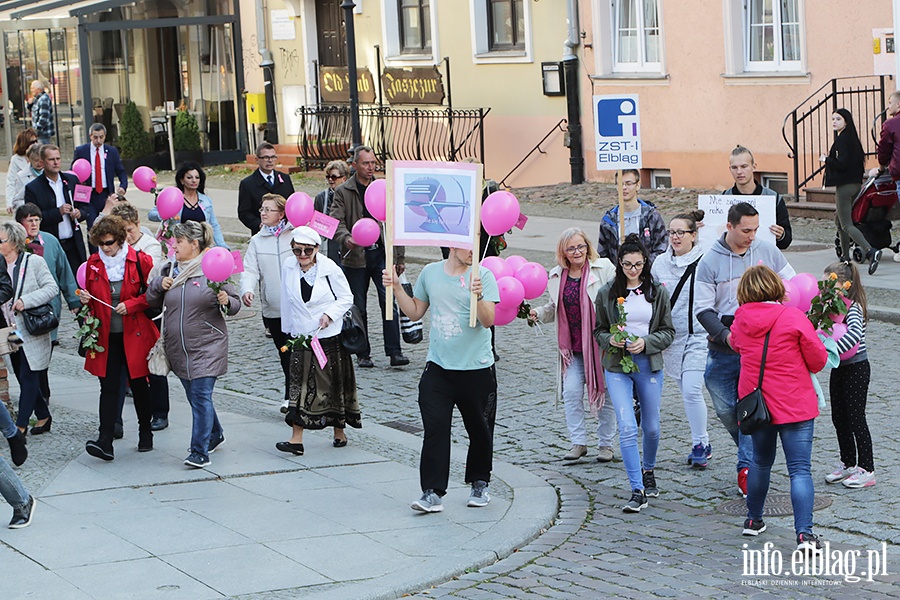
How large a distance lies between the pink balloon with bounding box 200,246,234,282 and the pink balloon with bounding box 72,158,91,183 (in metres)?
7.16

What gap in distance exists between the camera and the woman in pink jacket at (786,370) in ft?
23.6

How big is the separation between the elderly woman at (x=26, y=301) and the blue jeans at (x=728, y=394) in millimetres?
4761

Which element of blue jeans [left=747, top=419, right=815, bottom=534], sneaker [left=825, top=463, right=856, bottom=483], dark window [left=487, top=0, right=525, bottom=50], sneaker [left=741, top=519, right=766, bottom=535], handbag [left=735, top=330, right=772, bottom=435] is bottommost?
sneaker [left=741, top=519, right=766, bottom=535]

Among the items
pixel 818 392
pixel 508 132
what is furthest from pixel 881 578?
pixel 508 132

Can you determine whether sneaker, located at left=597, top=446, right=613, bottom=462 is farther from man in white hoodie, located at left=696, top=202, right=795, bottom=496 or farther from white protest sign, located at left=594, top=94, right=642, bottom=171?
white protest sign, located at left=594, top=94, right=642, bottom=171

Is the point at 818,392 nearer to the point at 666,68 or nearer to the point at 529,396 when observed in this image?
the point at 529,396

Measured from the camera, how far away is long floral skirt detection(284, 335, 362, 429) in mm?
9453

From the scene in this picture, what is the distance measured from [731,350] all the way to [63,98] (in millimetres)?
25797

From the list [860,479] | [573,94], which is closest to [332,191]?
[860,479]

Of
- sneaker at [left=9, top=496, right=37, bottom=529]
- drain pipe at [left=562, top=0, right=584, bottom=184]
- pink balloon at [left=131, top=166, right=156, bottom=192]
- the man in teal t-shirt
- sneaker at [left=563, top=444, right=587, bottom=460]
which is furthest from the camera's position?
drain pipe at [left=562, top=0, right=584, bottom=184]

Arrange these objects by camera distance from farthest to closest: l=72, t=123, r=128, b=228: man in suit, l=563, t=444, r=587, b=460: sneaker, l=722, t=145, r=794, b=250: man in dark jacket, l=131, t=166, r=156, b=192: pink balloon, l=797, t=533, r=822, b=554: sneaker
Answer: l=72, t=123, r=128, b=228: man in suit → l=131, t=166, r=156, b=192: pink balloon → l=722, t=145, r=794, b=250: man in dark jacket → l=563, t=444, r=587, b=460: sneaker → l=797, t=533, r=822, b=554: sneaker

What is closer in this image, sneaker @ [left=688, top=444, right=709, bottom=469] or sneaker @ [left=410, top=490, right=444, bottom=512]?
sneaker @ [left=410, top=490, right=444, bottom=512]

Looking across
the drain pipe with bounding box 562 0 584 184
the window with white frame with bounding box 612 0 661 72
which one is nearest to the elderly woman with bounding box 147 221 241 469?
the window with white frame with bounding box 612 0 661 72

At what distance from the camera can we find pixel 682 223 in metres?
Result: 8.91
